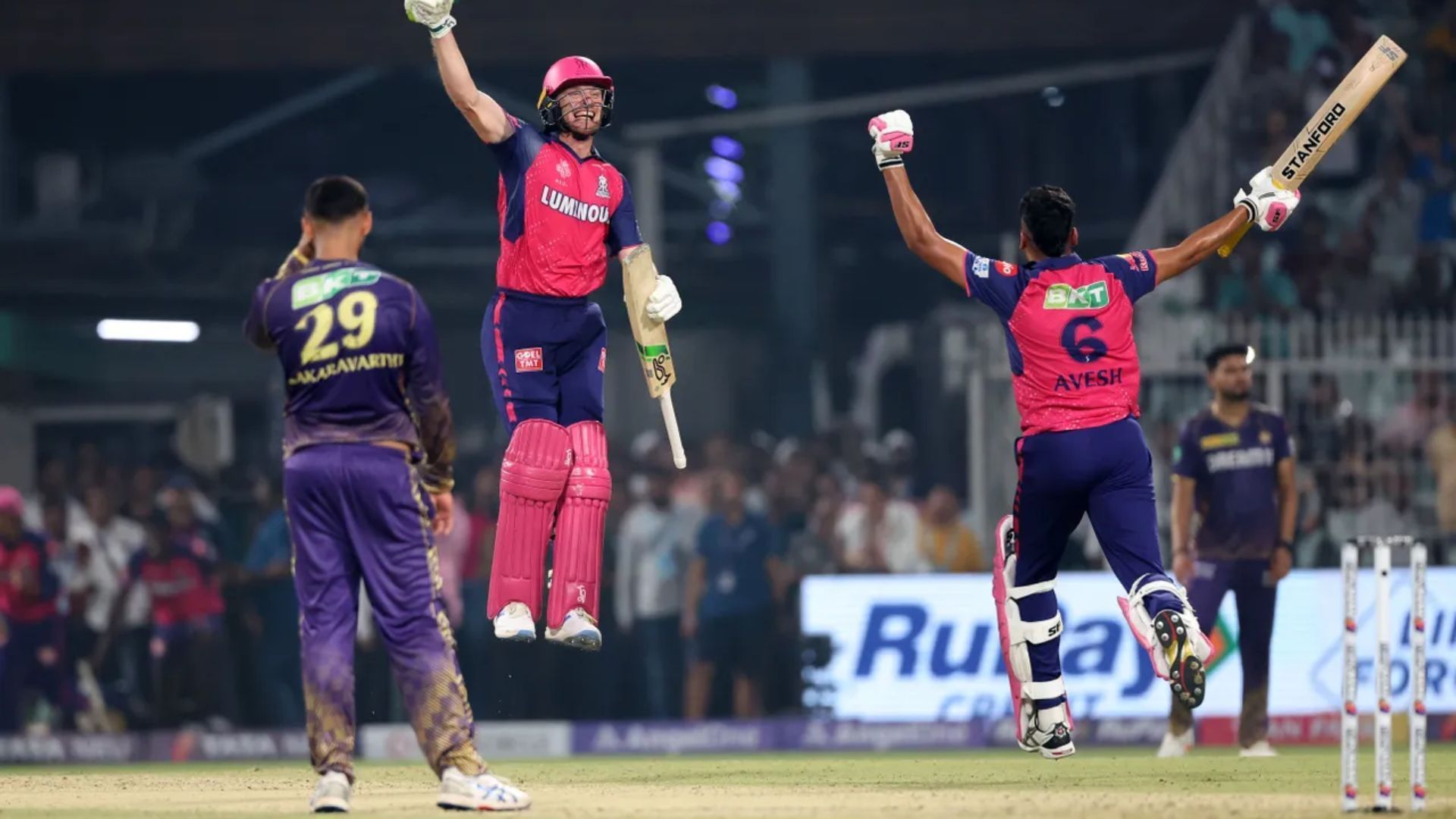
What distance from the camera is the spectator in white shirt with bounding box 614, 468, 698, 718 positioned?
18.5m

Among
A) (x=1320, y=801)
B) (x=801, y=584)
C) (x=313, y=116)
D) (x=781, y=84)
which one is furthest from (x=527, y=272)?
(x=313, y=116)

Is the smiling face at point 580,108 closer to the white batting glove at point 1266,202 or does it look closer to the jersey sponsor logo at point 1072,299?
the jersey sponsor logo at point 1072,299

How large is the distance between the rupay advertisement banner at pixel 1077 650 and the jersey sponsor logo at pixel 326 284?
9.62m

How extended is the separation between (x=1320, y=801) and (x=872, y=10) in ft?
46.6

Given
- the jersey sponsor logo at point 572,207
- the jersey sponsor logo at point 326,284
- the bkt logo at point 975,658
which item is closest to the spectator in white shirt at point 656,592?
the bkt logo at point 975,658

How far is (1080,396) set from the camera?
32.1 feet

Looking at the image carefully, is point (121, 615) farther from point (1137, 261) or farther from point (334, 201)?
point (1137, 261)

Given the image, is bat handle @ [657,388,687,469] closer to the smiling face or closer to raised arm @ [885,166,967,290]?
the smiling face

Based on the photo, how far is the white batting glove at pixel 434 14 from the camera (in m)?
10.1

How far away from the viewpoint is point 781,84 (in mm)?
24719

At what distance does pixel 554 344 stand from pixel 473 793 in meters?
2.81

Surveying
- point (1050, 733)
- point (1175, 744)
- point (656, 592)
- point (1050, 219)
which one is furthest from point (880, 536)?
point (1050, 219)

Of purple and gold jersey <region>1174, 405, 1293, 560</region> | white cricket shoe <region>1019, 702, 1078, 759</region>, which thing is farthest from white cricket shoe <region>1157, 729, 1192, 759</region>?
white cricket shoe <region>1019, 702, 1078, 759</region>

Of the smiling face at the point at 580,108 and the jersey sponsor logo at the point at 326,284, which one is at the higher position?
the smiling face at the point at 580,108
